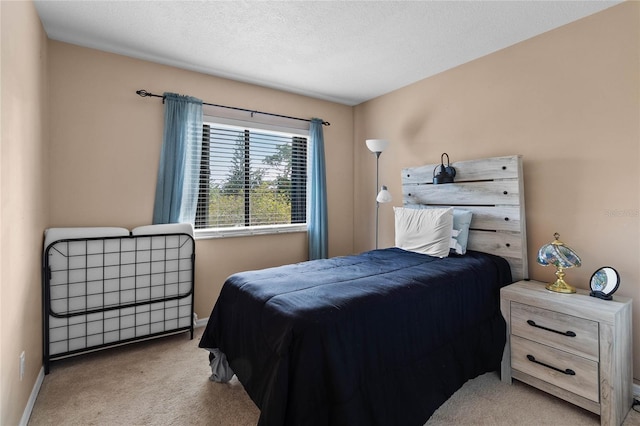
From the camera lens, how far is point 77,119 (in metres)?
2.51

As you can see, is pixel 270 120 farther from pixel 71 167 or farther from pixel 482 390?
pixel 482 390

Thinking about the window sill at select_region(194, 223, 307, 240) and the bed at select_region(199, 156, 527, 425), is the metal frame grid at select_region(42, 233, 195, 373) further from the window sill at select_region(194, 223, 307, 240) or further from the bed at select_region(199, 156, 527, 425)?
the bed at select_region(199, 156, 527, 425)

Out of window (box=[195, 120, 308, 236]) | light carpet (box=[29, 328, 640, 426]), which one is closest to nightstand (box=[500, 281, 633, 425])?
light carpet (box=[29, 328, 640, 426])

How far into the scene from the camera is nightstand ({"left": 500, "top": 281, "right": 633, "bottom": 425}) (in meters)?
1.69

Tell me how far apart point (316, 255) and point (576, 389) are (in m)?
2.49

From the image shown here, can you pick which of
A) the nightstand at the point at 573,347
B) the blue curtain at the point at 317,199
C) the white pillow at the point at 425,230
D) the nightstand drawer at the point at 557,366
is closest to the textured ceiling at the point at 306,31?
the blue curtain at the point at 317,199

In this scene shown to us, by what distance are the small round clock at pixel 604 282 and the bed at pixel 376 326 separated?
0.47 metres

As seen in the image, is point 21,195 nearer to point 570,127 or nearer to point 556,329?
point 556,329

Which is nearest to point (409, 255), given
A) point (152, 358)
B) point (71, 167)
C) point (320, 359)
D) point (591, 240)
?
point (591, 240)

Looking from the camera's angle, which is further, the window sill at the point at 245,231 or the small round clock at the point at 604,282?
the window sill at the point at 245,231

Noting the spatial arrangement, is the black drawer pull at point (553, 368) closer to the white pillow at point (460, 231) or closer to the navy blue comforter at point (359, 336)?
the navy blue comforter at point (359, 336)

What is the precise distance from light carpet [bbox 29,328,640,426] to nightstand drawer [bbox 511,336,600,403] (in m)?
0.15

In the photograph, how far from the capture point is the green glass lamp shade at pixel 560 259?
2.00m

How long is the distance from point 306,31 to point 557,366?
280 cm
